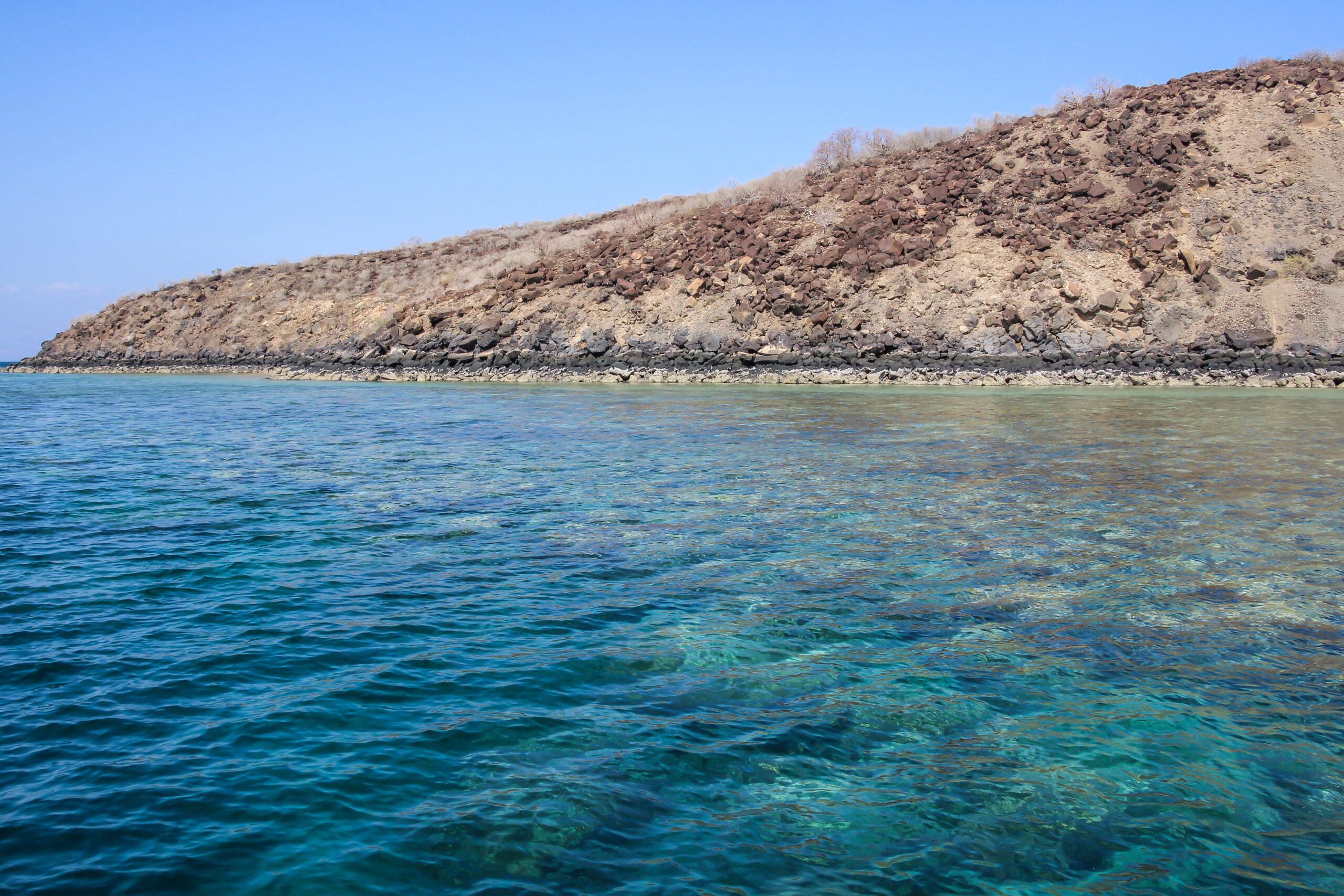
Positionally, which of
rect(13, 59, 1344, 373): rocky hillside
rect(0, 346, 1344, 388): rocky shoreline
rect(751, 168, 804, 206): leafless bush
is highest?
rect(751, 168, 804, 206): leafless bush

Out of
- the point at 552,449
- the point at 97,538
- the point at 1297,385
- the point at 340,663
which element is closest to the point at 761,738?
the point at 340,663

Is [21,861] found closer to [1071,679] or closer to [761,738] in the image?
[761,738]

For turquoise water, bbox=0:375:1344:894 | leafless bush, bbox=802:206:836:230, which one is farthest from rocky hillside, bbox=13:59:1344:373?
turquoise water, bbox=0:375:1344:894

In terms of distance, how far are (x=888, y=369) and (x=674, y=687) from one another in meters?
30.5

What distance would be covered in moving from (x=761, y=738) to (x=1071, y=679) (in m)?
2.09

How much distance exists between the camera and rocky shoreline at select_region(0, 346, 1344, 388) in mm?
30047

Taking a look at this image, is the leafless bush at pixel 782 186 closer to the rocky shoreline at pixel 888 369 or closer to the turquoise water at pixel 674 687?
the rocky shoreline at pixel 888 369

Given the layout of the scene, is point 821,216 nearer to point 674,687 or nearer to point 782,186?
point 782,186

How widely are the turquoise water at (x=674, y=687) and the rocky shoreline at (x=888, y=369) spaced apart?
20.8 m

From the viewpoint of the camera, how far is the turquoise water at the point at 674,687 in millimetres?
3523

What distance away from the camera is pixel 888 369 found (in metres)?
34.1

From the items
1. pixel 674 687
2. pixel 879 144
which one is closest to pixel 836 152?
pixel 879 144

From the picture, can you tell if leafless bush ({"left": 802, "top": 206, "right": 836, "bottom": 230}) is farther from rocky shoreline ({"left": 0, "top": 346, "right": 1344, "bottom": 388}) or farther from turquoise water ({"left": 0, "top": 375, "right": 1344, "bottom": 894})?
turquoise water ({"left": 0, "top": 375, "right": 1344, "bottom": 894})

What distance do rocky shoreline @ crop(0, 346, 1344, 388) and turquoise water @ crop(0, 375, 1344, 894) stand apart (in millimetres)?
20838
